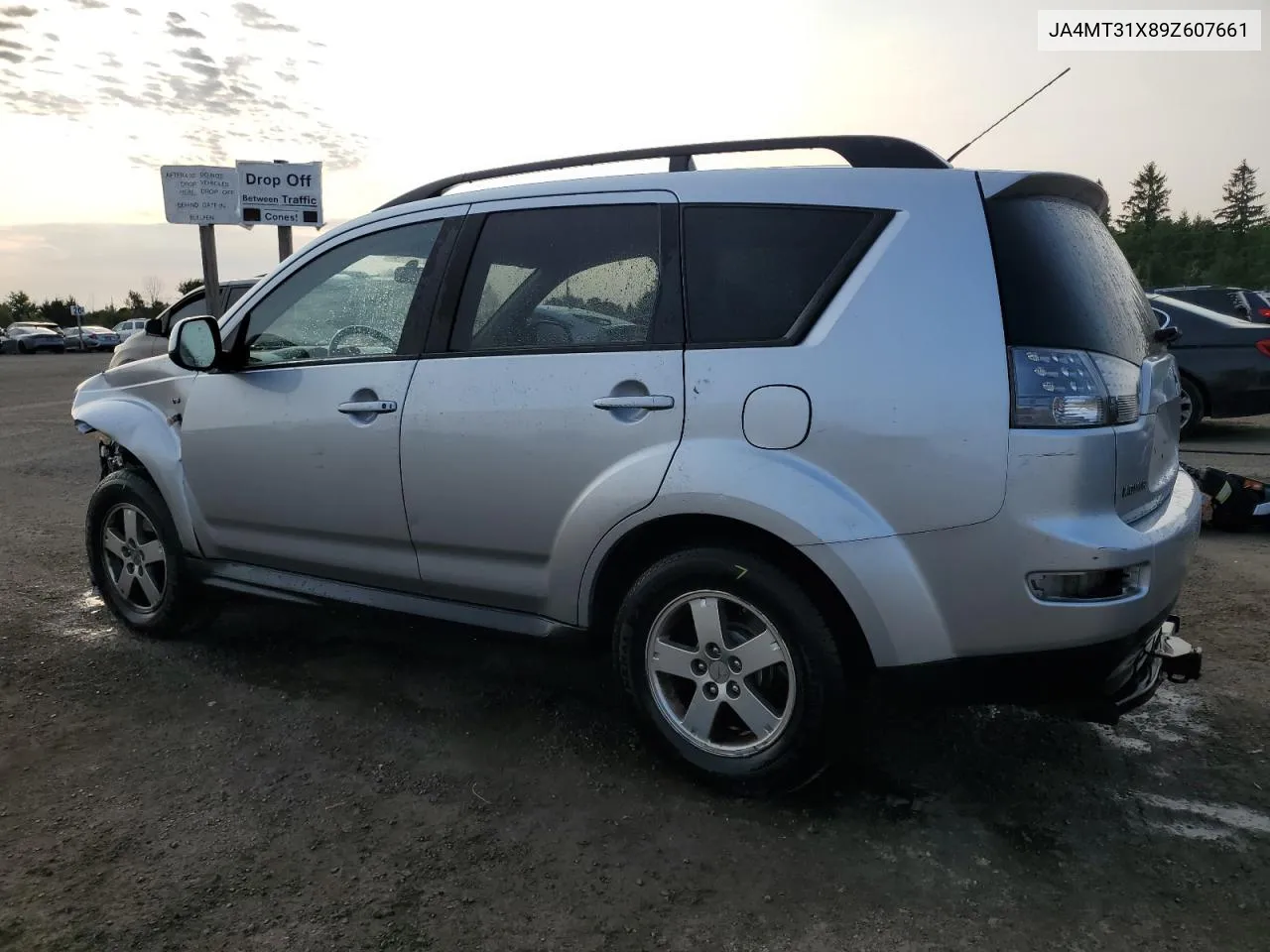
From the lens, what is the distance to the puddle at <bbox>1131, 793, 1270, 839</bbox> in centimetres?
260

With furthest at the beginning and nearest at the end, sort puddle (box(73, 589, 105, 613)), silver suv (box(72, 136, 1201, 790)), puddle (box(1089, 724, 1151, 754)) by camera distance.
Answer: puddle (box(73, 589, 105, 613))
puddle (box(1089, 724, 1151, 754))
silver suv (box(72, 136, 1201, 790))

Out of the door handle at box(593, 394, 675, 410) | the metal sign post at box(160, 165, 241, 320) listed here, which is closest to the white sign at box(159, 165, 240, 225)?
the metal sign post at box(160, 165, 241, 320)

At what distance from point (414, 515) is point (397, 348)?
0.59m

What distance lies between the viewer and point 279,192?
1253 centimetres

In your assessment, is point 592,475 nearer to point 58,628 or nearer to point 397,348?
point 397,348

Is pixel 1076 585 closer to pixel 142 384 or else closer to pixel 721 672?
pixel 721 672

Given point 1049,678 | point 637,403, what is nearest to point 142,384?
point 637,403

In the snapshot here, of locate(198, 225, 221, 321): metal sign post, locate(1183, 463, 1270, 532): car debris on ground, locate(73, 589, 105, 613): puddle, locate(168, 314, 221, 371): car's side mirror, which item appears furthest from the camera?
locate(198, 225, 221, 321): metal sign post

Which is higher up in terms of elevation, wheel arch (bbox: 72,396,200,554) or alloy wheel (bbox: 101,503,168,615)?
wheel arch (bbox: 72,396,200,554)

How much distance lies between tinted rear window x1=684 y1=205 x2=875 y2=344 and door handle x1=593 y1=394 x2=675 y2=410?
0.19m

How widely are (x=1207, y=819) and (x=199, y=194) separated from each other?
12.8 metres

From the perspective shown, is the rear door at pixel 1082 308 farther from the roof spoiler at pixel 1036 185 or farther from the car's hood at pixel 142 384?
the car's hood at pixel 142 384

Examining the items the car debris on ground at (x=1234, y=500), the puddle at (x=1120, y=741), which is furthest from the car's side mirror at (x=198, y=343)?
the car debris on ground at (x=1234, y=500)

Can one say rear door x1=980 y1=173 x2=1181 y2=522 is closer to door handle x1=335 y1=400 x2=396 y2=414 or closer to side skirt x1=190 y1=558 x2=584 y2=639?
side skirt x1=190 y1=558 x2=584 y2=639
